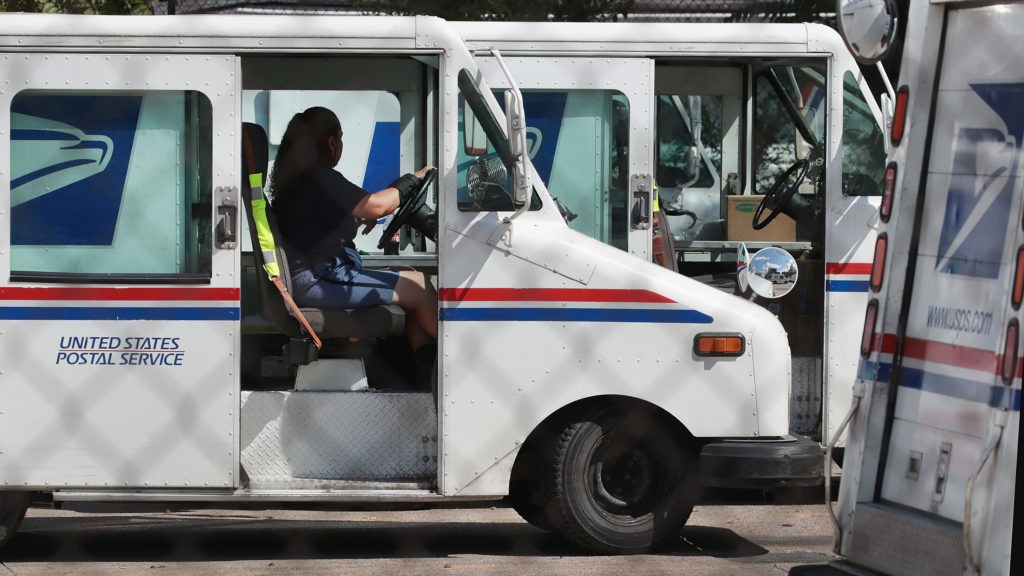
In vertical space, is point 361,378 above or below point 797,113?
below

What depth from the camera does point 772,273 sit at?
638 cm

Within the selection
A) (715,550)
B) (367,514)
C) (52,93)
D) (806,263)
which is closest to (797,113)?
(806,263)

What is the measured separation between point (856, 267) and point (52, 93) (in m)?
3.65

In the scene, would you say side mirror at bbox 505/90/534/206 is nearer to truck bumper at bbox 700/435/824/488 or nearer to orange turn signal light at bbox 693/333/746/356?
orange turn signal light at bbox 693/333/746/356

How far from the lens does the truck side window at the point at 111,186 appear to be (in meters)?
5.93

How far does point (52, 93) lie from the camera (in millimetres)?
5910

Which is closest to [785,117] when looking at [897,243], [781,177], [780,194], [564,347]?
[781,177]

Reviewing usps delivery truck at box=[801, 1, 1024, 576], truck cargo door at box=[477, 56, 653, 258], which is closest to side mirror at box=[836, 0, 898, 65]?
usps delivery truck at box=[801, 1, 1024, 576]

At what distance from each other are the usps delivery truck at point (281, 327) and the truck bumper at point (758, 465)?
5cm

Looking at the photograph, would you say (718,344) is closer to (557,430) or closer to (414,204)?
(557,430)

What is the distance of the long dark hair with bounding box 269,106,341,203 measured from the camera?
6652mm

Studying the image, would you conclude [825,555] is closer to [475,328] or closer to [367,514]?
[475,328]

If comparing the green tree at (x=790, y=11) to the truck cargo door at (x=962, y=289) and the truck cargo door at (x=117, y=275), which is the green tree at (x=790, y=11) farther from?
the truck cargo door at (x=962, y=289)

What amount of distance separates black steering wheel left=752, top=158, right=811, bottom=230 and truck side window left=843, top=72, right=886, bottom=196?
0.52m
